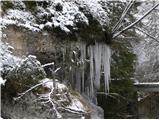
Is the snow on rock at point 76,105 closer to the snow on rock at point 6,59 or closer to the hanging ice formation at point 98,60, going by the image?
the snow on rock at point 6,59

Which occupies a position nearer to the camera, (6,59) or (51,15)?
(6,59)

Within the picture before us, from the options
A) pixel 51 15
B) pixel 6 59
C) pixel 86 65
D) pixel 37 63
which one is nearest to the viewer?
pixel 6 59

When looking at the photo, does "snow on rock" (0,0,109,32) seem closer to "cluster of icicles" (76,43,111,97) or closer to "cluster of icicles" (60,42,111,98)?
"cluster of icicles" (60,42,111,98)

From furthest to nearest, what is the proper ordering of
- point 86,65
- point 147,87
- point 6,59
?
point 147,87
point 86,65
point 6,59

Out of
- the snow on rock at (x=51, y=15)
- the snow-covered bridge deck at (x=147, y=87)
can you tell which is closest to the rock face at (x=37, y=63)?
the snow on rock at (x=51, y=15)

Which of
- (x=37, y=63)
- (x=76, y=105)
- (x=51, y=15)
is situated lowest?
(x=76, y=105)

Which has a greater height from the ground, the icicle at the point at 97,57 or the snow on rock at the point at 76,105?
the icicle at the point at 97,57

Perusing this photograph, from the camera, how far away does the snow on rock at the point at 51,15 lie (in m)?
6.24

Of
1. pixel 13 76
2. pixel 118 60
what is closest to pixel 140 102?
pixel 118 60

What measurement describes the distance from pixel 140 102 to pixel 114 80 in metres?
1.63

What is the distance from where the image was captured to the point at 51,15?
A: 6.70m

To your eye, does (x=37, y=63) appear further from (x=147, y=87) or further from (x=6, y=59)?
(x=147, y=87)

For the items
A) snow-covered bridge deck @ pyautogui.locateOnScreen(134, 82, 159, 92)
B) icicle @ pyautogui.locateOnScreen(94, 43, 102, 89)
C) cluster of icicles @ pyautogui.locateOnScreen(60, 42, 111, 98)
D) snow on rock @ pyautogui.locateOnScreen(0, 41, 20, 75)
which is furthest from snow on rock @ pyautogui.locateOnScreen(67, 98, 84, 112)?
snow-covered bridge deck @ pyautogui.locateOnScreen(134, 82, 159, 92)

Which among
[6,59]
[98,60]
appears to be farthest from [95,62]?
[6,59]
